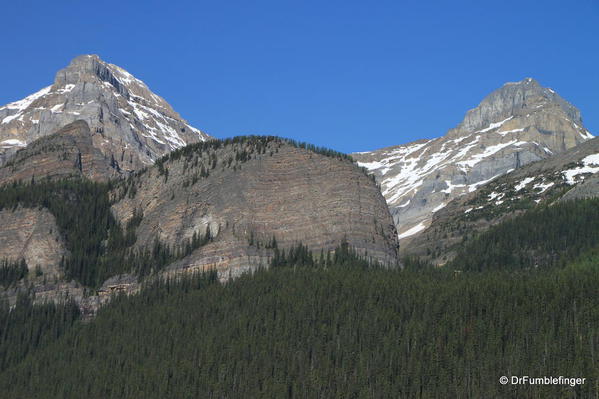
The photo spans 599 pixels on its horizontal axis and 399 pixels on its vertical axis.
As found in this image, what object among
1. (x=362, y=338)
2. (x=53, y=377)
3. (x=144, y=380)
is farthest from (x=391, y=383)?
(x=53, y=377)

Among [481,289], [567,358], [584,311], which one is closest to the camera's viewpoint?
[567,358]

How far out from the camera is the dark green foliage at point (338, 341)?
14612cm

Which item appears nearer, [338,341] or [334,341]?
[338,341]

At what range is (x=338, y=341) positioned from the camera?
522 feet

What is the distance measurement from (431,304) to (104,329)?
61.8 metres

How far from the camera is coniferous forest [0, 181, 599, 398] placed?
146125 mm

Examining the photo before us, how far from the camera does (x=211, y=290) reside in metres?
188

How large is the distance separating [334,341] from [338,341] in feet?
2.60

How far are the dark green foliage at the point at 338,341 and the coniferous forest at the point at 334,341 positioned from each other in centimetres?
25

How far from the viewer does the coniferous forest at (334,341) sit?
146 meters

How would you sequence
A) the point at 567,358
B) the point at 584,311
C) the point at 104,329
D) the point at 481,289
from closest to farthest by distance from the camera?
the point at 567,358, the point at 584,311, the point at 481,289, the point at 104,329

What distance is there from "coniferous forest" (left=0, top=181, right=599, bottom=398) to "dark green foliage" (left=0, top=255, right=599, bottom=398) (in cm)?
25

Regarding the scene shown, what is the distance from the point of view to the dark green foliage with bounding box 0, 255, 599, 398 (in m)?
146

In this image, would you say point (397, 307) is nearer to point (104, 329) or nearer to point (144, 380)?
point (144, 380)
